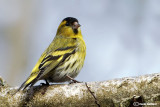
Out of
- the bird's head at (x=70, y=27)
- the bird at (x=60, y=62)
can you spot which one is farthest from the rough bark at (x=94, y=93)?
the bird's head at (x=70, y=27)

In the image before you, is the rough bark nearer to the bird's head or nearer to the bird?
the bird

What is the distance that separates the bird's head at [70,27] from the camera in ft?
23.4

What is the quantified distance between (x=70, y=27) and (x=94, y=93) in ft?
9.25

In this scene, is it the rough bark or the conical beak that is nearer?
the rough bark

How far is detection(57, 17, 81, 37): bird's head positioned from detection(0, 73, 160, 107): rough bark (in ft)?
7.14

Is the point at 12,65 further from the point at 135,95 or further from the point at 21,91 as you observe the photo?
the point at 135,95

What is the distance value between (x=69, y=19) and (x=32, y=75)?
7.38 feet

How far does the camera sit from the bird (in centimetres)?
548

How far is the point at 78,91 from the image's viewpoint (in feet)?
15.7

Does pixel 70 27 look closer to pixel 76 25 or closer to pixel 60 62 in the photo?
pixel 76 25

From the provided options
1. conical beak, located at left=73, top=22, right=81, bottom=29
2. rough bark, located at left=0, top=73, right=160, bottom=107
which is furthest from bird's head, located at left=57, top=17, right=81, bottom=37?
rough bark, located at left=0, top=73, right=160, bottom=107

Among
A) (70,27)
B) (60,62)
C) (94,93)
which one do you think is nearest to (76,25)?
(70,27)

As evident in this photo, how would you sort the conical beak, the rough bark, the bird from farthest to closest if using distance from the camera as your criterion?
the conical beak < the bird < the rough bark

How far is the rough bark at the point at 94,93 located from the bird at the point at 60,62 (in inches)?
9.7
